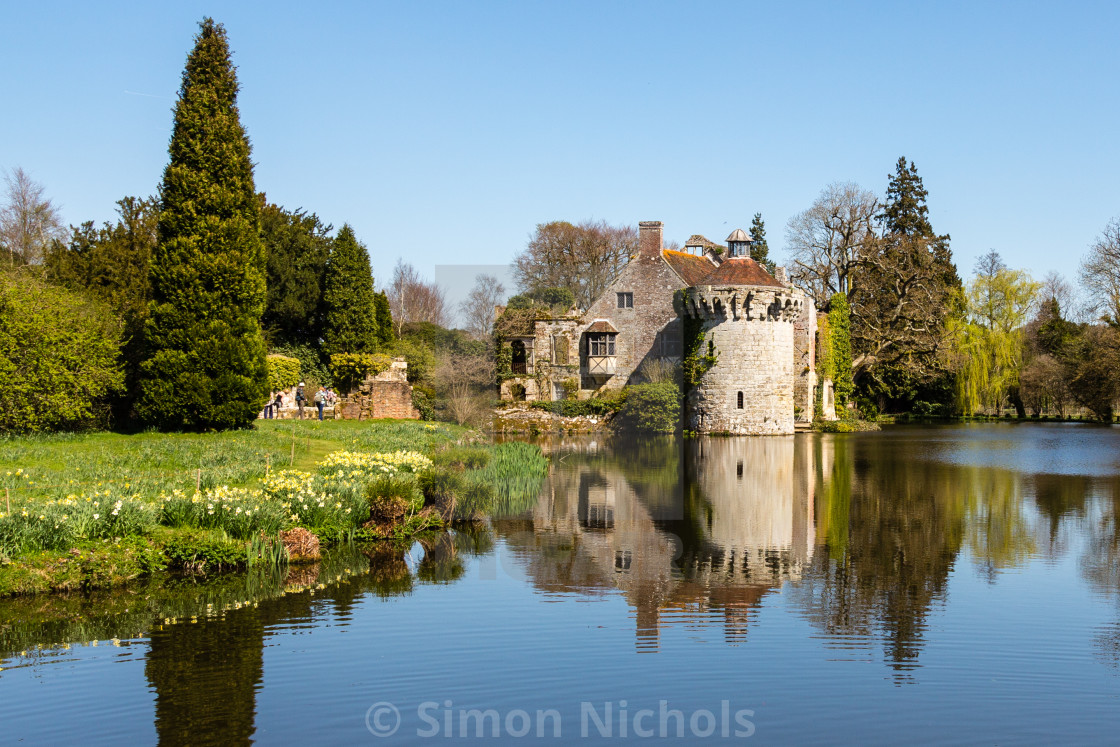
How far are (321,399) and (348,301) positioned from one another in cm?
769

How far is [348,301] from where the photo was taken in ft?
117

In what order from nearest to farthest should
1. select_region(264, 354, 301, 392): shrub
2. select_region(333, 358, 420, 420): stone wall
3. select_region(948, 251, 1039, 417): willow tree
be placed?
select_region(264, 354, 301, 392): shrub
select_region(333, 358, 420, 420): stone wall
select_region(948, 251, 1039, 417): willow tree

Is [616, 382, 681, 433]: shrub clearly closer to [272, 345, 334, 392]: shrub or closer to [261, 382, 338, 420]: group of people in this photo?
[261, 382, 338, 420]: group of people

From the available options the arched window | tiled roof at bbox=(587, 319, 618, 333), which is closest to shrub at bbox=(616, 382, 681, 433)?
tiled roof at bbox=(587, 319, 618, 333)

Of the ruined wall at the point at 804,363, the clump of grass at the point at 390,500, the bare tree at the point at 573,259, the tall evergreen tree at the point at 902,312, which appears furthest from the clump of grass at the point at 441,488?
the bare tree at the point at 573,259

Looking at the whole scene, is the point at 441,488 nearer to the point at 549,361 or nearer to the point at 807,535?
the point at 807,535

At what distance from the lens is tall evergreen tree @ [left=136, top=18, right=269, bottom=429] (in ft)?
64.3

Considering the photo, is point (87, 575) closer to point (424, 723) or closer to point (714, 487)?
point (424, 723)

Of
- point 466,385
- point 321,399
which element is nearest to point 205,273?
point 321,399

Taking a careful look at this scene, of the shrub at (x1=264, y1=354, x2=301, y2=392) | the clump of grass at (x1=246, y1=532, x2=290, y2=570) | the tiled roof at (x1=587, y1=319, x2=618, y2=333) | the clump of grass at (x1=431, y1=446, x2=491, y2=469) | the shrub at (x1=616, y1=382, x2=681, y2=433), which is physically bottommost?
the clump of grass at (x1=246, y1=532, x2=290, y2=570)

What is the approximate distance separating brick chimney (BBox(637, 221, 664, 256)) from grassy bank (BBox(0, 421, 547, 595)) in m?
20.5

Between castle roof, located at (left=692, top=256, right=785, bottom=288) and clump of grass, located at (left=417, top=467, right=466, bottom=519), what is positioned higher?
castle roof, located at (left=692, top=256, right=785, bottom=288)

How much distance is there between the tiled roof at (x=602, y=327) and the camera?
38.1 meters

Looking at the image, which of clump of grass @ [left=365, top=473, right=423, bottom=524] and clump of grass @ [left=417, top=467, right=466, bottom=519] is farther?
clump of grass @ [left=417, top=467, right=466, bottom=519]
